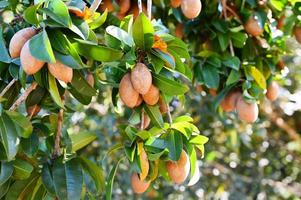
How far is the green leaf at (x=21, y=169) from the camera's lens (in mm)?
1068

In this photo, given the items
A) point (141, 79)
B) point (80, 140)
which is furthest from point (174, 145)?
point (80, 140)

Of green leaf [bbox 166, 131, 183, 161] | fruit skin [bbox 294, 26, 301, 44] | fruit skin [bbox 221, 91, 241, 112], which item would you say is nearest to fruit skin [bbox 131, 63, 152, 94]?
green leaf [bbox 166, 131, 183, 161]

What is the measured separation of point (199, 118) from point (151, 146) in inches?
63.8

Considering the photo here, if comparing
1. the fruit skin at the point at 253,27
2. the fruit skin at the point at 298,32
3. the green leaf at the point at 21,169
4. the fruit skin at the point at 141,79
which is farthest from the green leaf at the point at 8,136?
the fruit skin at the point at 298,32

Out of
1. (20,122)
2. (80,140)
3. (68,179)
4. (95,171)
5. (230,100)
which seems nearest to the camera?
(20,122)


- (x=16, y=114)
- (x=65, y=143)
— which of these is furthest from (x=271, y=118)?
(x=16, y=114)

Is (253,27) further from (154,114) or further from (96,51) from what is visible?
(96,51)

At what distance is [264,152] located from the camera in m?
3.27

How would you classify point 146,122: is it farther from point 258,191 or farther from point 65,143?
point 258,191

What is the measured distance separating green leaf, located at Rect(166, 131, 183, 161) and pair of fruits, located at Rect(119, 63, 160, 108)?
75 mm

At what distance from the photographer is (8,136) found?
0.97 m

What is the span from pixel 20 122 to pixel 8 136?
0.13ft

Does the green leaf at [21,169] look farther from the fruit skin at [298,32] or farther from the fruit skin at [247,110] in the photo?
the fruit skin at [298,32]

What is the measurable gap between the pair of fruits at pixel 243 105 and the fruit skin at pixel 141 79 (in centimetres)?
50
